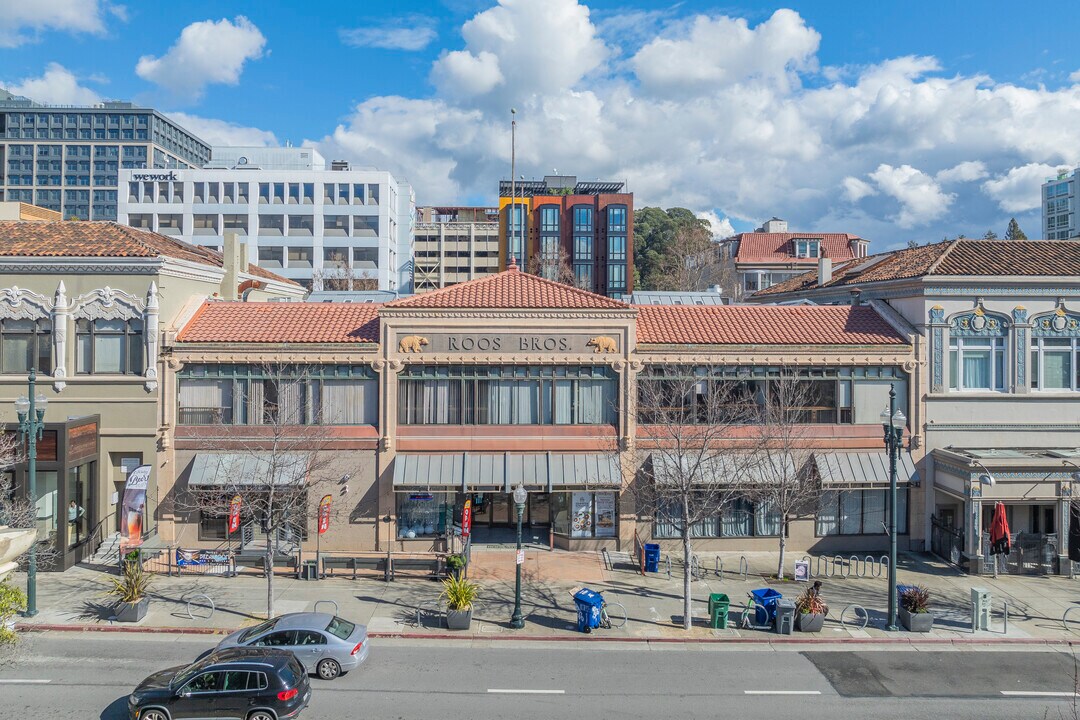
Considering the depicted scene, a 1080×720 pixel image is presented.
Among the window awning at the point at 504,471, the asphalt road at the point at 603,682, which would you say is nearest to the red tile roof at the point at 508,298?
the window awning at the point at 504,471

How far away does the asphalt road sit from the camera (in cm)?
1714

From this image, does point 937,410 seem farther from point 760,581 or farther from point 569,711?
point 569,711

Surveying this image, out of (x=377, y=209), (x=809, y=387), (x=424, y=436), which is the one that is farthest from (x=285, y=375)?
(x=377, y=209)

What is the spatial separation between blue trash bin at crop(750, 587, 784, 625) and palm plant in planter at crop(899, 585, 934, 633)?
11.0 feet

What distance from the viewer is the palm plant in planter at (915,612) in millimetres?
22078

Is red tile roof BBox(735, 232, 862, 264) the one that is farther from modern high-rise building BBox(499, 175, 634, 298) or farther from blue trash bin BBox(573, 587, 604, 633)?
blue trash bin BBox(573, 587, 604, 633)

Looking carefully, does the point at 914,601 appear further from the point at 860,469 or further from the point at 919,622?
the point at 860,469

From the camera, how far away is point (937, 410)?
30109 millimetres

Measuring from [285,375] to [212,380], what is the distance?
2.63 meters

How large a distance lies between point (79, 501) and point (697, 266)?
221ft

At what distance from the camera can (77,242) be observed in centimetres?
3070

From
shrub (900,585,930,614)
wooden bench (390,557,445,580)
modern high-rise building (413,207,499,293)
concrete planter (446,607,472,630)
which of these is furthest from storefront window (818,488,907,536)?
modern high-rise building (413,207,499,293)

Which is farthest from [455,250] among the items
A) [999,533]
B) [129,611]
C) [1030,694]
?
[1030,694]

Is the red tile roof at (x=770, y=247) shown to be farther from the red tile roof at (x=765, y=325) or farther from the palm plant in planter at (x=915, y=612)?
the palm plant in planter at (x=915, y=612)
